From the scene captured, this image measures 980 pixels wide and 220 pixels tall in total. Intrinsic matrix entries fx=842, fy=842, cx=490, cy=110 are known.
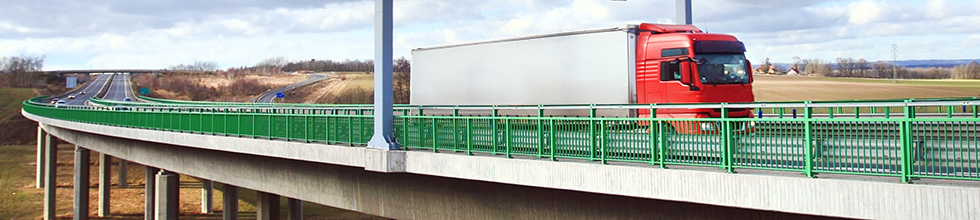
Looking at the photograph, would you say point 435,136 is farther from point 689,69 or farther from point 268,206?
point 268,206

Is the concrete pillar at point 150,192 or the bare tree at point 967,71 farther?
the bare tree at point 967,71

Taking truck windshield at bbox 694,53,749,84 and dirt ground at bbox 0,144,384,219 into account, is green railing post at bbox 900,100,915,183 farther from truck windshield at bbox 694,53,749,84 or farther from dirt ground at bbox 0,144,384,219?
dirt ground at bbox 0,144,384,219

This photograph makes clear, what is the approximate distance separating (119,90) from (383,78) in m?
122

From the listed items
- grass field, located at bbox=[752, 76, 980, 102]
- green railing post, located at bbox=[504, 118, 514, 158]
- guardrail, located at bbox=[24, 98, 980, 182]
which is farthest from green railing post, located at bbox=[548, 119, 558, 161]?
grass field, located at bbox=[752, 76, 980, 102]

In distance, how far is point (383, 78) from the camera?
13.2 metres

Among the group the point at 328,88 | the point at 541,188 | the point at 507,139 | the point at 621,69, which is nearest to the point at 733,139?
the point at 541,188

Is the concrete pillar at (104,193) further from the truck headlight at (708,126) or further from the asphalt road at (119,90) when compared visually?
the asphalt road at (119,90)

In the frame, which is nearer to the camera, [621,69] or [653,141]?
[653,141]

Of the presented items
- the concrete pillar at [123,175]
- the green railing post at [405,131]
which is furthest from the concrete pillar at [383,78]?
the concrete pillar at [123,175]

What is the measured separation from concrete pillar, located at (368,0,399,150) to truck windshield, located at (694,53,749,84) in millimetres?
7167

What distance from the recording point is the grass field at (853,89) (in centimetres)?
6538

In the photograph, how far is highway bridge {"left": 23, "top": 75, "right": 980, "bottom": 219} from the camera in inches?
305

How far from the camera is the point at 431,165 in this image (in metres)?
12.6

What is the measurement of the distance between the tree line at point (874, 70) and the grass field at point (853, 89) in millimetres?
2794
